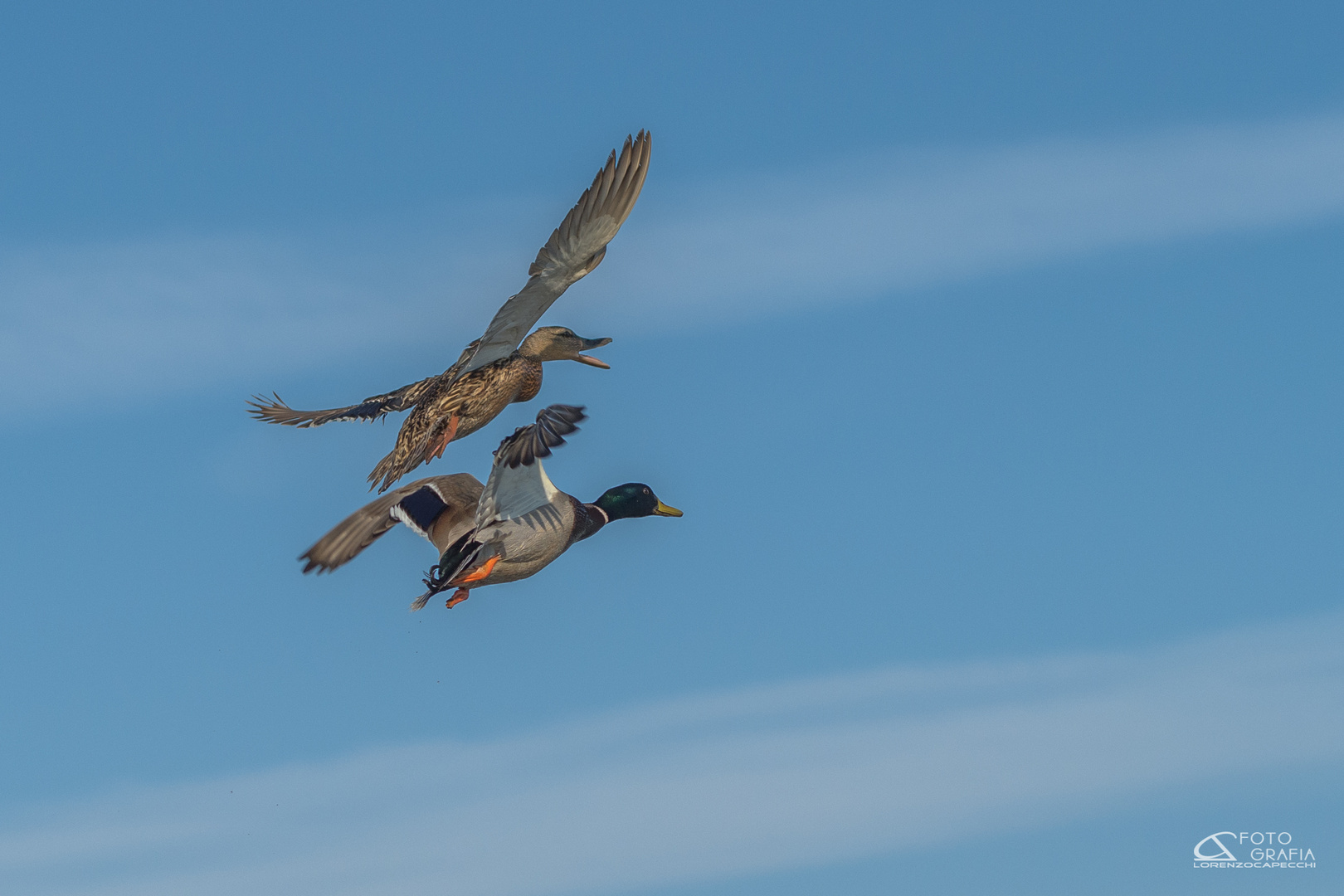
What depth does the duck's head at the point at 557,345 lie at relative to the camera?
1930 cm

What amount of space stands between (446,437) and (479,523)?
172 cm

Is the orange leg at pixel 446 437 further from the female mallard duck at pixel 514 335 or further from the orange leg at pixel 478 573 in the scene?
the orange leg at pixel 478 573

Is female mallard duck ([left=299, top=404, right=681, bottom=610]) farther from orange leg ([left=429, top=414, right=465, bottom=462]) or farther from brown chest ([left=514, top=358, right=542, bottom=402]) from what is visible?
brown chest ([left=514, top=358, right=542, bottom=402])

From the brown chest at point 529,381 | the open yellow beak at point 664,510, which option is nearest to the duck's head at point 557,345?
the brown chest at point 529,381

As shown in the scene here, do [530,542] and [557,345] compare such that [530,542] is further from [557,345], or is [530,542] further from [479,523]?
[557,345]

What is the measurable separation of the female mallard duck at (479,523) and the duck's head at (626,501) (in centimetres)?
143

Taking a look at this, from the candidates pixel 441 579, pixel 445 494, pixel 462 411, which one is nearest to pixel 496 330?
pixel 462 411

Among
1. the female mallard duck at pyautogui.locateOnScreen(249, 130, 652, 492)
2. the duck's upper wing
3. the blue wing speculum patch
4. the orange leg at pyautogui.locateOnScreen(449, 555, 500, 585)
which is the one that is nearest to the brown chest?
the female mallard duck at pyautogui.locateOnScreen(249, 130, 652, 492)

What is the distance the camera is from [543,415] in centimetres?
1493

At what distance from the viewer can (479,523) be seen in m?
16.7

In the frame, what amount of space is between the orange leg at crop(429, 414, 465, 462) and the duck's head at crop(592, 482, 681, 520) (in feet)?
7.22

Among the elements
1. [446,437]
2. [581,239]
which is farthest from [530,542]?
[581,239]

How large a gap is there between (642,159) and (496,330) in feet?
8.37

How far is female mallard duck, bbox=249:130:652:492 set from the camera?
1806 cm
